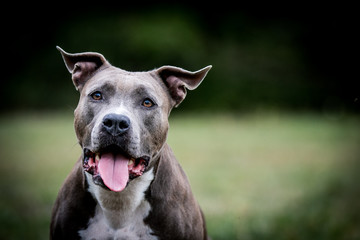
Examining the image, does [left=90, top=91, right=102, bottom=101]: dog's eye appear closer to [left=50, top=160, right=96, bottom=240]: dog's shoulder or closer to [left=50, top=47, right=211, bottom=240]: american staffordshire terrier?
[left=50, top=47, right=211, bottom=240]: american staffordshire terrier

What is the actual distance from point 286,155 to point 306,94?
551 inches

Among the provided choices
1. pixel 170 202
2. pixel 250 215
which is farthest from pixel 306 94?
pixel 170 202

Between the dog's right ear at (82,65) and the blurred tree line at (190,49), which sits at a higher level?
the dog's right ear at (82,65)

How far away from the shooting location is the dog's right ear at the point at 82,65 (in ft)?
15.4

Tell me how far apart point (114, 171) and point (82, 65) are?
128cm

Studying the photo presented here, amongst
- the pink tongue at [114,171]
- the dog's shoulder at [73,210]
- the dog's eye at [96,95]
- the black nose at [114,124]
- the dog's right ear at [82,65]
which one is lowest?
the dog's shoulder at [73,210]

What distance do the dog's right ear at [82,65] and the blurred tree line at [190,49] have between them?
20302 millimetres

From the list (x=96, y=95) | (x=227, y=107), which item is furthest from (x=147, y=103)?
(x=227, y=107)

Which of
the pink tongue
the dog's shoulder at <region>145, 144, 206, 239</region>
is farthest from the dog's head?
the dog's shoulder at <region>145, 144, 206, 239</region>

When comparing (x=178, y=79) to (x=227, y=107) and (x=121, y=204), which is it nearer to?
(x=121, y=204)

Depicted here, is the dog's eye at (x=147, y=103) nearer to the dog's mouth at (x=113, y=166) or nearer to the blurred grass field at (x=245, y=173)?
the dog's mouth at (x=113, y=166)

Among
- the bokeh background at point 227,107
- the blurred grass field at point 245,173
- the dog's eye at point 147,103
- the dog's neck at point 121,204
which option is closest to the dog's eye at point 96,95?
the dog's eye at point 147,103

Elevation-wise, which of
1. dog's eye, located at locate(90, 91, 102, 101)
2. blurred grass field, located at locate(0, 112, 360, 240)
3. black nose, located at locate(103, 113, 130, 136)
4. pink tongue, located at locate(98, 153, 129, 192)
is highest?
dog's eye, located at locate(90, 91, 102, 101)

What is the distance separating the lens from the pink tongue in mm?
3953
